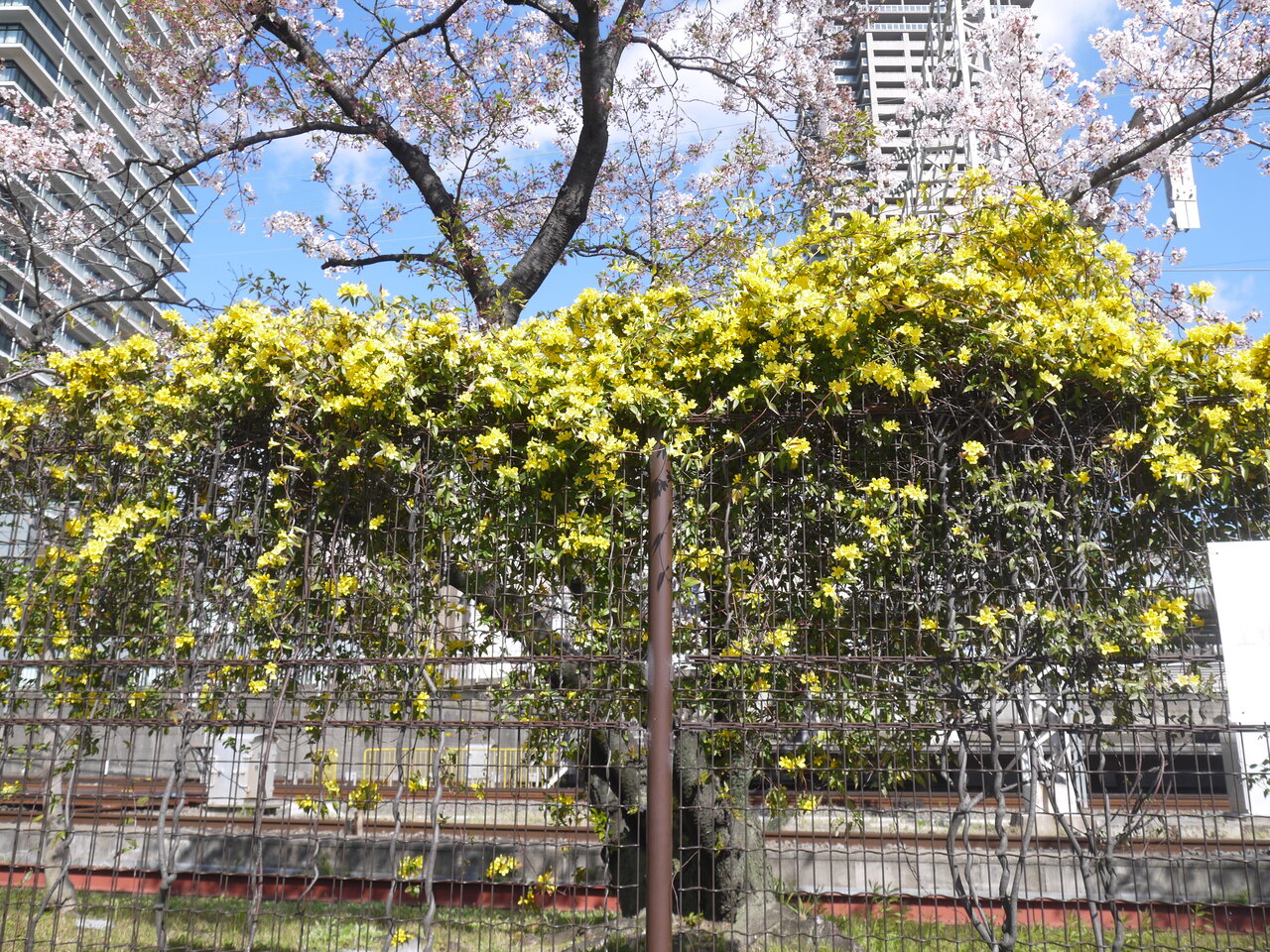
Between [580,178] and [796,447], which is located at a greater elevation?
[580,178]

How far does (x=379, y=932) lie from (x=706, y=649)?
2207 mm

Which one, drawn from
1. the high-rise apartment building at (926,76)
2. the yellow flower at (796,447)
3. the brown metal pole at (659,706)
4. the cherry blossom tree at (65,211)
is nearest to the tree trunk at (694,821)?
the brown metal pole at (659,706)

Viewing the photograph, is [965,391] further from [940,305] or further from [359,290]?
[359,290]

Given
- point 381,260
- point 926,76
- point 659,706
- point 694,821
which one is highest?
point 926,76

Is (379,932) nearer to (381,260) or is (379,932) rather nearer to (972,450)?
(972,450)

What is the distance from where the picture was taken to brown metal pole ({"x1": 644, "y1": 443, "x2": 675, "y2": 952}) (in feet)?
8.26

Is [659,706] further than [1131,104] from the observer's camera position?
No

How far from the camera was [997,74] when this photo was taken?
374 inches

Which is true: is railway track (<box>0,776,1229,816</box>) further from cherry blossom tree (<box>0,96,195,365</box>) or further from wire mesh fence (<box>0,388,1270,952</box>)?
cherry blossom tree (<box>0,96,195,365</box>)

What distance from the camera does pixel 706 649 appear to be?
2830 mm

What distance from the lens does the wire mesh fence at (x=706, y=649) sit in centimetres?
266

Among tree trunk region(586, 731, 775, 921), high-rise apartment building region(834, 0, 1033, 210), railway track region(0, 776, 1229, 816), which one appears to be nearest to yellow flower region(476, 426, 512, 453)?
tree trunk region(586, 731, 775, 921)

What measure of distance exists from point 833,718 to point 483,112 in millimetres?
6518

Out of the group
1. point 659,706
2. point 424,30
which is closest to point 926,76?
point 424,30
